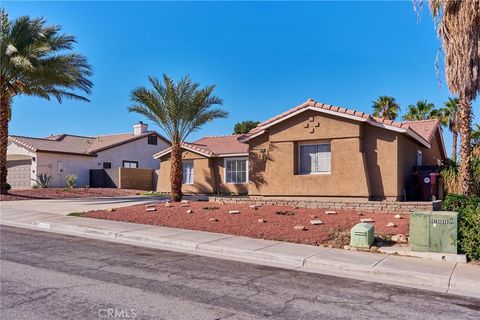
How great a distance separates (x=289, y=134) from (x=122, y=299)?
42.8ft

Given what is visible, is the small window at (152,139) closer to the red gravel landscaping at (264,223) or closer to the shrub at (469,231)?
the red gravel landscaping at (264,223)

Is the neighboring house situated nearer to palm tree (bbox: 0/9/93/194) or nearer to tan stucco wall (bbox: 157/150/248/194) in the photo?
tan stucco wall (bbox: 157/150/248/194)

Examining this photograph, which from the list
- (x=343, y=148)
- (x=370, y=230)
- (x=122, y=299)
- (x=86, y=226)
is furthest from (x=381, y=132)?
(x=122, y=299)

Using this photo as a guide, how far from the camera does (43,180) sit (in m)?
30.3

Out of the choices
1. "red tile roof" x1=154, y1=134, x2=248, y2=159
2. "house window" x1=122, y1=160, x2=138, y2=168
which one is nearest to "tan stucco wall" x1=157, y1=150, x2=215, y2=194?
"red tile roof" x1=154, y1=134, x2=248, y2=159

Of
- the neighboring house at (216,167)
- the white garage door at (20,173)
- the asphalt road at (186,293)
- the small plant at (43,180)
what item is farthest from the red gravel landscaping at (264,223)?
the white garage door at (20,173)

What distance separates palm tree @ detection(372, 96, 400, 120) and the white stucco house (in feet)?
70.5

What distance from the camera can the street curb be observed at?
775cm

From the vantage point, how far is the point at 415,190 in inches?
739

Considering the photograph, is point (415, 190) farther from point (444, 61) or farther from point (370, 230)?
point (370, 230)

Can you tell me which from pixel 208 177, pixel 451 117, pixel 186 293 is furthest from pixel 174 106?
pixel 451 117

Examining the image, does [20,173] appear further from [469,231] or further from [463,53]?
[469,231]

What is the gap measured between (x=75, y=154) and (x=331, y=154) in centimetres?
2420

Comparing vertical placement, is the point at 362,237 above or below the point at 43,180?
below
